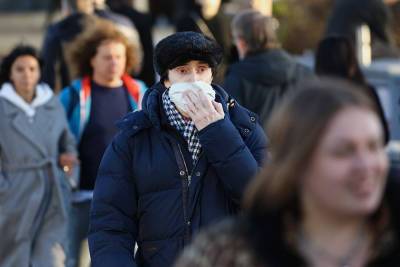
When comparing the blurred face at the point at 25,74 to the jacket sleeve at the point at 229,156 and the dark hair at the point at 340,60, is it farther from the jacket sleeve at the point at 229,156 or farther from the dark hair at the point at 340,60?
the jacket sleeve at the point at 229,156

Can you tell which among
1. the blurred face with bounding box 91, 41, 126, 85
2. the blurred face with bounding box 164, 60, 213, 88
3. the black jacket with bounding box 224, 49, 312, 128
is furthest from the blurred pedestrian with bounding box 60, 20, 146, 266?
the blurred face with bounding box 164, 60, 213, 88

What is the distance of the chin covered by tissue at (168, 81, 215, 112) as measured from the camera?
18.4 feet

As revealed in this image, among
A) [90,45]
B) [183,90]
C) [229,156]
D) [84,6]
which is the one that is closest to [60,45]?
[84,6]

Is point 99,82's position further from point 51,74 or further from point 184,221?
point 184,221

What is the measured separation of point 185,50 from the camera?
5793mm

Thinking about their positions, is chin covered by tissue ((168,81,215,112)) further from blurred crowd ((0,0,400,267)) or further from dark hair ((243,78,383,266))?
dark hair ((243,78,383,266))

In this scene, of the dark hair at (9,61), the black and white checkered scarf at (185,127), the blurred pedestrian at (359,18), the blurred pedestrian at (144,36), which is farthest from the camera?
the blurred pedestrian at (144,36)

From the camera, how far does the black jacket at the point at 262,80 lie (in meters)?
8.81

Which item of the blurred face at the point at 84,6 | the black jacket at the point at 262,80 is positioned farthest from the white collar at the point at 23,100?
the blurred face at the point at 84,6

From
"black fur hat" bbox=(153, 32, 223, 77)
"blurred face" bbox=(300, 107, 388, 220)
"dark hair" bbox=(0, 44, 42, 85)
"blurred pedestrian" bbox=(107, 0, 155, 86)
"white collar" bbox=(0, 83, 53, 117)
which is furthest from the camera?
"blurred pedestrian" bbox=(107, 0, 155, 86)

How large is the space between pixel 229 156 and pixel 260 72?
345cm

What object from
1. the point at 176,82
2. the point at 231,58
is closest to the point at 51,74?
the point at 231,58

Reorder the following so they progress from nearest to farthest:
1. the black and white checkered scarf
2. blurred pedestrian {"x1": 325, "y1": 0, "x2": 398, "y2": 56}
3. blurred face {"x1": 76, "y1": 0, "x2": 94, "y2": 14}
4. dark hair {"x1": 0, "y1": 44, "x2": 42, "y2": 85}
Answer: the black and white checkered scarf, dark hair {"x1": 0, "y1": 44, "x2": 42, "y2": 85}, blurred pedestrian {"x1": 325, "y1": 0, "x2": 398, "y2": 56}, blurred face {"x1": 76, "y1": 0, "x2": 94, "y2": 14}

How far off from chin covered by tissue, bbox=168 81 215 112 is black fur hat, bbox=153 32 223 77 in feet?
0.46
